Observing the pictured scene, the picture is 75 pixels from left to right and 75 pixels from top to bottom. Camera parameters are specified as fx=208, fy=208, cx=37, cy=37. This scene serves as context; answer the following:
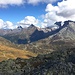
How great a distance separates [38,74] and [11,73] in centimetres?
2108

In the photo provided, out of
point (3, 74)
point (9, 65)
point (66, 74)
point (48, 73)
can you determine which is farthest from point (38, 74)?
point (9, 65)

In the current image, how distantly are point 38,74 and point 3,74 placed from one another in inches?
989

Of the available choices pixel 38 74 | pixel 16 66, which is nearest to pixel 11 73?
pixel 16 66

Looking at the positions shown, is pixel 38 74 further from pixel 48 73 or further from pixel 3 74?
pixel 3 74

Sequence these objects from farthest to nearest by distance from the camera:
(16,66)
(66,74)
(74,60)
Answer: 1. (16,66)
2. (74,60)
3. (66,74)

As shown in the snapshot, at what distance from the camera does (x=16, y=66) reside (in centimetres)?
11038

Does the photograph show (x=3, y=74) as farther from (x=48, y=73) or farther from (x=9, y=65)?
(x=48, y=73)

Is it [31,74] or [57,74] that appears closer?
[57,74]

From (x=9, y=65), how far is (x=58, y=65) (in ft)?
118

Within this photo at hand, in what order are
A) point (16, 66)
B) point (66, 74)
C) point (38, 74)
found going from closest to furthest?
point (66, 74)
point (38, 74)
point (16, 66)

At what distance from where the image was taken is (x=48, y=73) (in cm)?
8000

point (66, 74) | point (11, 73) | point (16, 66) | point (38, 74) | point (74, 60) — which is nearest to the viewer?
point (66, 74)

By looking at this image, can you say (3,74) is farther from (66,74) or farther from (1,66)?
(66,74)

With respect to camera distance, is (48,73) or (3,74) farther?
(3,74)
